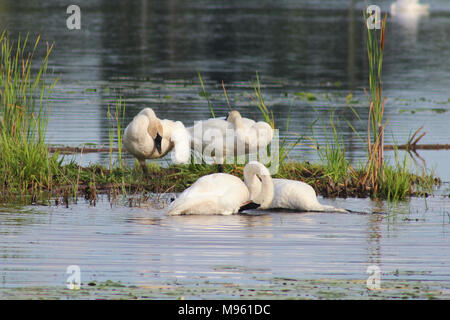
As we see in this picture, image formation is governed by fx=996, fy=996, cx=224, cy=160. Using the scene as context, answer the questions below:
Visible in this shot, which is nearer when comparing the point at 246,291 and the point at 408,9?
the point at 246,291

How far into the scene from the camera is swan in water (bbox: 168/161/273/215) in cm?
1103

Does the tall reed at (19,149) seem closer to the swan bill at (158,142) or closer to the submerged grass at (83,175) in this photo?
the submerged grass at (83,175)

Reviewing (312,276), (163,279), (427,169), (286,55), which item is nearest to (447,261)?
(312,276)

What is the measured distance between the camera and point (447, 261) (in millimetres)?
8781

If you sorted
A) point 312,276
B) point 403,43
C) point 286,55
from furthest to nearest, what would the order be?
point 403,43, point 286,55, point 312,276

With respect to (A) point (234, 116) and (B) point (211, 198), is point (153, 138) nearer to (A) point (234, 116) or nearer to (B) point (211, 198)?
(A) point (234, 116)

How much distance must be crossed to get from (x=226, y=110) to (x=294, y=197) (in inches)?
400

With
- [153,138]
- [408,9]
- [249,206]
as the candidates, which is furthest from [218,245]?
[408,9]

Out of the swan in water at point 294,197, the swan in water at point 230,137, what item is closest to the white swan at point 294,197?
the swan in water at point 294,197

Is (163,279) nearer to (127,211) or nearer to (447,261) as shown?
(447,261)

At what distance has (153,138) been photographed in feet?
43.3
